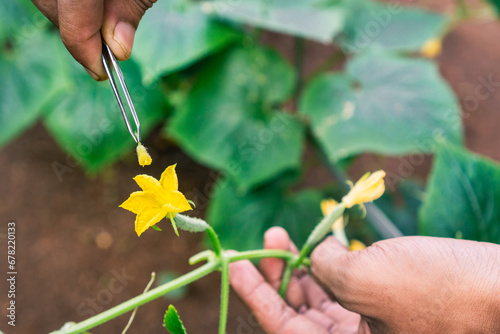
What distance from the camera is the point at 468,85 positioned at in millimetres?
1873

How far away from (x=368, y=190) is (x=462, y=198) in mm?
321

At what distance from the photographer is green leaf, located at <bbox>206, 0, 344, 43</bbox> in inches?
42.5

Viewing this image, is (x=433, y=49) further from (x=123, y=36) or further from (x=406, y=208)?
(x=123, y=36)

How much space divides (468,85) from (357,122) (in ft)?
3.40

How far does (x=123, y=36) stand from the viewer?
0.56 metres

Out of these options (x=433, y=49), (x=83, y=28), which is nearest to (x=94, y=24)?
(x=83, y=28)

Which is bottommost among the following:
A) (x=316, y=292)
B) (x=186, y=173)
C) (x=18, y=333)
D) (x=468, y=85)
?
(x=18, y=333)

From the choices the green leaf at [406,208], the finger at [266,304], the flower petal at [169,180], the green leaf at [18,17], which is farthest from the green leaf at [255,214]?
the flower petal at [169,180]

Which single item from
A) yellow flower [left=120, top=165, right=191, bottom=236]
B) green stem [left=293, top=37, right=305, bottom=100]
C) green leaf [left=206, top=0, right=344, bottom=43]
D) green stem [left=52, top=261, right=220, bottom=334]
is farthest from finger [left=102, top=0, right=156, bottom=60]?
green stem [left=293, top=37, right=305, bottom=100]

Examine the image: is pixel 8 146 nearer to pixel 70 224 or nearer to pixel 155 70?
pixel 70 224

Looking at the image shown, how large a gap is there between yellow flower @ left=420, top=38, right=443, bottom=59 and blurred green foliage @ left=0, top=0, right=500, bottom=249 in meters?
0.55

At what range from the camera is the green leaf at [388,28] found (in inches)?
55.2

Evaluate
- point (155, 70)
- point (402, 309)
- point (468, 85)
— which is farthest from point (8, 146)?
point (468, 85)

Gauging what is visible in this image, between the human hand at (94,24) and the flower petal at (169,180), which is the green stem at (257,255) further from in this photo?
the human hand at (94,24)
